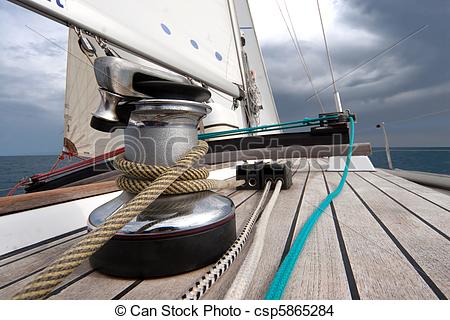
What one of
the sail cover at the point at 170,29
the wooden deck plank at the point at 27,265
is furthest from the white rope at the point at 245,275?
the sail cover at the point at 170,29

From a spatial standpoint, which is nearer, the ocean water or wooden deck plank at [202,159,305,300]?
wooden deck plank at [202,159,305,300]

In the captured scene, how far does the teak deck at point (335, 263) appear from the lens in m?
0.35

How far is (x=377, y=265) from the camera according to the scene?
1.36 ft

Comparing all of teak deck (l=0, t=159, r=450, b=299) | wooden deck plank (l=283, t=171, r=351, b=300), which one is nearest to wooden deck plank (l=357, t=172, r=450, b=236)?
teak deck (l=0, t=159, r=450, b=299)

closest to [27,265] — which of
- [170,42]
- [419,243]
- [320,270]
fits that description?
[320,270]

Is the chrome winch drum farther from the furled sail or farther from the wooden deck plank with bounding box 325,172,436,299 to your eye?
the furled sail

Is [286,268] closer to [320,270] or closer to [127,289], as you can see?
[320,270]

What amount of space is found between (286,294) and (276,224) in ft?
1.00

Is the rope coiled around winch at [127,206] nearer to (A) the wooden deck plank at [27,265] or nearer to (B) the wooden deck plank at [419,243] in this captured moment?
(A) the wooden deck plank at [27,265]

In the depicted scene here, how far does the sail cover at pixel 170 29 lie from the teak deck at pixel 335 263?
70 cm

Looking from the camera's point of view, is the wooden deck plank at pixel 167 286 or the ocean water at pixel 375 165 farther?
the ocean water at pixel 375 165

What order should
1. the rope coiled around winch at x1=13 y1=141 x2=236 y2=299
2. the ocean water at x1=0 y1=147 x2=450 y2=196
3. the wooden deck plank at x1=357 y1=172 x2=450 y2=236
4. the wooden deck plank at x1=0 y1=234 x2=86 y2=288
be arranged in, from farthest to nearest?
the ocean water at x1=0 y1=147 x2=450 y2=196 < the wooden deck plank at x1=357 y1=172 x2=450 y2=236 < the wooden deck plank at x1=0 y1=234 x2=86 y2=288 < the rope coiled around winch at x1=13 y1=141 x2=236 y2=299

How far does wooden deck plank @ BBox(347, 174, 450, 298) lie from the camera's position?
377 mm

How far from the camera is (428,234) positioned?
0.55 m
